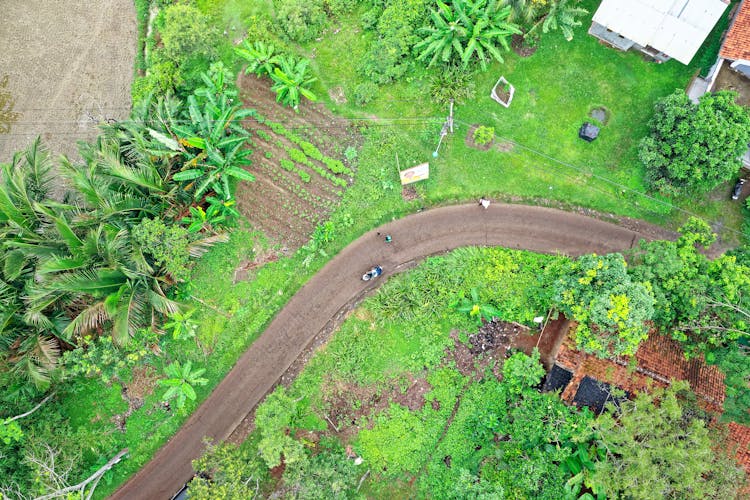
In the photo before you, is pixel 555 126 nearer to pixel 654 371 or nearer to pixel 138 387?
pixel 654 371

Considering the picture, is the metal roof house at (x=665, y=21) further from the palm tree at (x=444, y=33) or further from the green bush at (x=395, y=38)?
the green bush at (x=395, y=38)

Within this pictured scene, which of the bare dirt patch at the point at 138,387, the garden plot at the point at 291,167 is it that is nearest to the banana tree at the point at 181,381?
the bare dirt patch at the point at 138,387

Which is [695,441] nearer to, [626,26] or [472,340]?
[472,340]

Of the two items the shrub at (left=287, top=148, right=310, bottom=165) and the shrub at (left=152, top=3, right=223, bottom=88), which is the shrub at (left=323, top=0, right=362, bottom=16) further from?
the shrub at (left=287, top=148, right=310, bottom=165)

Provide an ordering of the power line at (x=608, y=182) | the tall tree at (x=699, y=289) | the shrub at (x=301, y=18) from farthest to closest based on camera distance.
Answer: the shrub at (x=301, y=18) < the power line at (x=608, y=182) < the tall tree at (x=699, y=289)

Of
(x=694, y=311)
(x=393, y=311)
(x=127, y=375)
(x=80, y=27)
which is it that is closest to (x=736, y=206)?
(x=694, y=311)

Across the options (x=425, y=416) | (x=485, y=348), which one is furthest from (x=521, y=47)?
(x=425, y=416)
